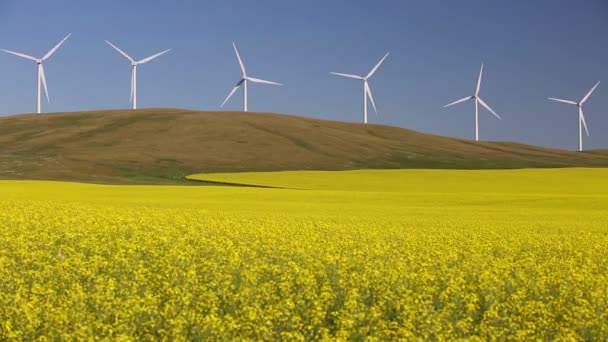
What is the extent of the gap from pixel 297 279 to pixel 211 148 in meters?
91.4

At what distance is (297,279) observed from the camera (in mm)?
11625

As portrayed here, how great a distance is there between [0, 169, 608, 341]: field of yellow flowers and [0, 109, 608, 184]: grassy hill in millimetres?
53249

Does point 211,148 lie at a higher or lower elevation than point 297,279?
higher

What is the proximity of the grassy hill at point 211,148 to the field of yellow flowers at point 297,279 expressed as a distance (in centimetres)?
5325

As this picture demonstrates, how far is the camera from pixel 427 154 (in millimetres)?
113125

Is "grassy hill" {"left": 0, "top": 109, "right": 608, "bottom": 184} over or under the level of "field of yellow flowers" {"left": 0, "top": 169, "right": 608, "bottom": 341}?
over

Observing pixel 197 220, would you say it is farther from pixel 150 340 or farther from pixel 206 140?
pixel 206 140

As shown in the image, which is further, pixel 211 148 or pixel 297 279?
pixel 211 148

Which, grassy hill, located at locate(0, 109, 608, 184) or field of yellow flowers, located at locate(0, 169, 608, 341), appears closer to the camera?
field of yellow flowers, located at locate(0, 169, 608, 341)

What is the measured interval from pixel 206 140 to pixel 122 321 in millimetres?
99141

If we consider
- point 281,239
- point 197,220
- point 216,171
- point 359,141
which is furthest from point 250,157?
point 281,239

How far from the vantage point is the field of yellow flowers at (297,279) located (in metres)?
9.17

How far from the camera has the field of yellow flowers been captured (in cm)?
917

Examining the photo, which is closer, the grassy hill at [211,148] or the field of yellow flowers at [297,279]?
the field of yellow flowers at [297,279]
